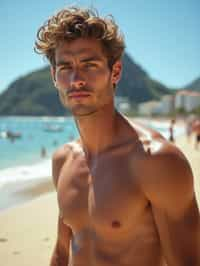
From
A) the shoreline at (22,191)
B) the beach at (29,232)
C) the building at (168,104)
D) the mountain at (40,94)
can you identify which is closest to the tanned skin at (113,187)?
the beach at (29,232)

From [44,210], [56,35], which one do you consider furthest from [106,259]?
[44,210]

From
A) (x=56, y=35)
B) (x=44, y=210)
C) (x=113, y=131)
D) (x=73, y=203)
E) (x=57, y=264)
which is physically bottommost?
(x=44, y=210)

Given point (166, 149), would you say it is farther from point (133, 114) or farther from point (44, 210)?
point (133, 114)

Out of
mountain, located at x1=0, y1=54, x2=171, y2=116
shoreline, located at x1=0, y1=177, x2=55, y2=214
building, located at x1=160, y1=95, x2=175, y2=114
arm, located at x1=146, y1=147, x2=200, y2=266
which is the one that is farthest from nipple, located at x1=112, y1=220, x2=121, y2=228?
mountain, located at x1=0, y1=54, x2=171, y2=116

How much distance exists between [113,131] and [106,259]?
0.60 meters

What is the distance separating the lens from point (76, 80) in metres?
1.70

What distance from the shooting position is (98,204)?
1.68 m

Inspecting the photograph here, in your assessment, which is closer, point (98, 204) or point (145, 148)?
point (145, 148)

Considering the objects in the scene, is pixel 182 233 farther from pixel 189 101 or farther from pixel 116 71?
pixel 189 101

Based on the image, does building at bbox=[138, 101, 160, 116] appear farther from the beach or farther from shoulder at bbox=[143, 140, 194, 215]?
shoulder at bbox=[143, 140, 194, 215]

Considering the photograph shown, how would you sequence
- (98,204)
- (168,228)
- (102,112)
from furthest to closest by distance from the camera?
(102,112)
(98,204)
(168,228)

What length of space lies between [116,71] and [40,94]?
169157mm

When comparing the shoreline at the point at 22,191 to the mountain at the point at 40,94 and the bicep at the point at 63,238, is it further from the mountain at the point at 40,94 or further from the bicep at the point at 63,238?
the mountain at the point at 40,94

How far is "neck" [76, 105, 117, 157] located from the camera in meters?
1.82
